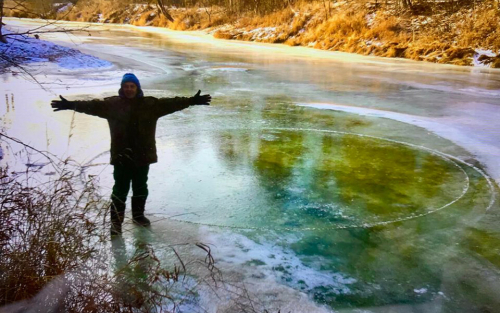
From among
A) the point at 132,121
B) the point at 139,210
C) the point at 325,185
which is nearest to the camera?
the point at 132,121

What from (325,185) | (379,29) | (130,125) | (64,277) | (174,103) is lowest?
(325,185)

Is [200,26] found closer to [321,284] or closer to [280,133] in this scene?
[280,133]

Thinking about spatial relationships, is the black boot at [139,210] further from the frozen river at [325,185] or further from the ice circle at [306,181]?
the ice circle at [306,181]

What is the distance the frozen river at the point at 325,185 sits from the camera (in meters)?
3.19

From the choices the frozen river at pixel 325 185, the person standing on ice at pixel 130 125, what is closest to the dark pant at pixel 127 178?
the person standing on ice at pixel 130 125

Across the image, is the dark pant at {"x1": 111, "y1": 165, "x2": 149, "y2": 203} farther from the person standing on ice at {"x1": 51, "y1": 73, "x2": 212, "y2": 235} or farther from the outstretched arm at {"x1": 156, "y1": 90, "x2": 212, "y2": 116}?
the outstretched arm at {"x1": 156, "y1": 90, "x2": 212, "y2": 116}

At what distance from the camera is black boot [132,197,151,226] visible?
4.03m

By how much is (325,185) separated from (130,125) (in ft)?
7.39

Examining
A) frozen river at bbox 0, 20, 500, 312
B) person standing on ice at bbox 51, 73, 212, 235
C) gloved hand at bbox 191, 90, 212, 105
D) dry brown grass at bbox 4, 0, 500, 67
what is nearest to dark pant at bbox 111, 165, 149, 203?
person standing on ice at bbox 51, 73, 212, 235

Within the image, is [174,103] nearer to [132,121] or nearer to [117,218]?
[132,121]

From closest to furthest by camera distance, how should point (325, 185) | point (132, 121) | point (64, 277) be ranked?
1. point (64, 277)
2. point (132, 121)
3. point (325, 185)

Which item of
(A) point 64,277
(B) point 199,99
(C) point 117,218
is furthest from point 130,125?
(A) point 64,277

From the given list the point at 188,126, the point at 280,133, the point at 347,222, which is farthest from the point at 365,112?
the point at 347,222

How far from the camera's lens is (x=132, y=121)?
379cm
